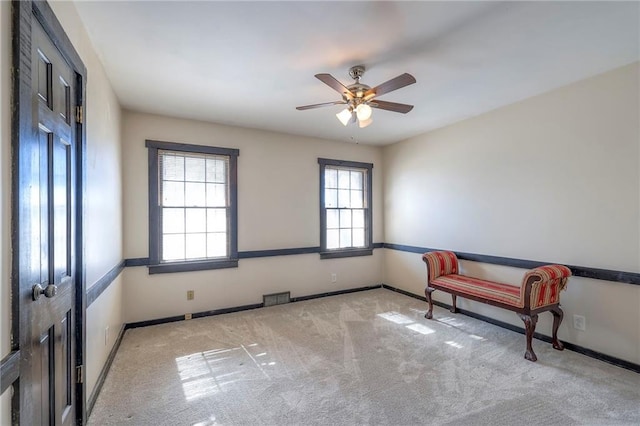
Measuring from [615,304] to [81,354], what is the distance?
4.23 metres

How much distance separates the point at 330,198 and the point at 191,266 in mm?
2368

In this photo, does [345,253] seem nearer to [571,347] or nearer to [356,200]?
[356,200]

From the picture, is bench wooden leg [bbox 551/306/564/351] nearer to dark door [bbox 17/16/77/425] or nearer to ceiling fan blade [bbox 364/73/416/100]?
ceiling fan blade [bbox 364/73/416/100]

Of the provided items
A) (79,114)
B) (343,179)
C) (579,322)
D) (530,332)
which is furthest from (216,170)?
(579,322)

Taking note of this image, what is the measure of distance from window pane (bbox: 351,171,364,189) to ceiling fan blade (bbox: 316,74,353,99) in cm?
280

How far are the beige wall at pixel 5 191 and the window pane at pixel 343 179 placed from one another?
4.31 metres

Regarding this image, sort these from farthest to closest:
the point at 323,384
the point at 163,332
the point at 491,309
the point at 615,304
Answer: the point at 491,309, the point at 163,332, the point at 615,304, the point at 323,384

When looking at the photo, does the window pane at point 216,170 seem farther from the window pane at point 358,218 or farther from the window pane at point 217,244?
the window pane at point 358,218

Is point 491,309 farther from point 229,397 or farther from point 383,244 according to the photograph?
point 229,397

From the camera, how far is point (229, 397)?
2229 millimetres

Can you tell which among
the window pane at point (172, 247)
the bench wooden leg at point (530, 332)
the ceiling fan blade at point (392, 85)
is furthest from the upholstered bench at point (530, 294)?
the window pane at point (172, 247)

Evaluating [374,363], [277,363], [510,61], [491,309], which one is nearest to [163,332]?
[277,363]

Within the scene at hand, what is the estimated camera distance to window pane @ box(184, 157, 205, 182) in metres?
3.93

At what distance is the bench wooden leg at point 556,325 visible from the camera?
292 cm
